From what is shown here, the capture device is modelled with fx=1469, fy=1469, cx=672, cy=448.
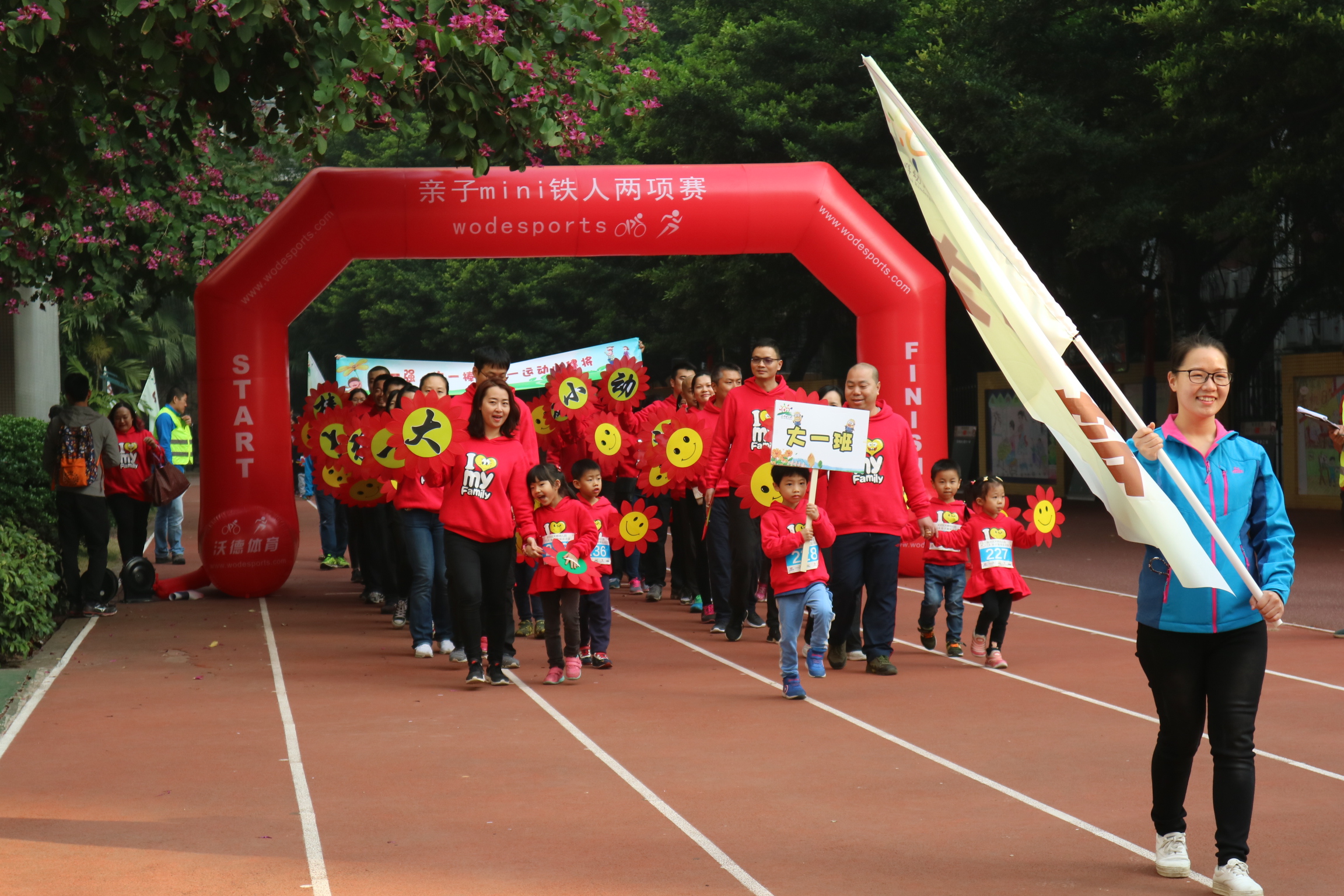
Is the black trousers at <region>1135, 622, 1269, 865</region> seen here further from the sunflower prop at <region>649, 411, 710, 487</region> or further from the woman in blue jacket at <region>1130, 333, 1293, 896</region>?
the sunflower prop at <region>649, 411, 710, 487</region>

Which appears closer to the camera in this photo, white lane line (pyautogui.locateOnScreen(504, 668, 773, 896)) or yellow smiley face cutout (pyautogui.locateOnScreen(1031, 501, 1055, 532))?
white lane line (pyautogui.locateOnScreen(504, 668, 773, 896))

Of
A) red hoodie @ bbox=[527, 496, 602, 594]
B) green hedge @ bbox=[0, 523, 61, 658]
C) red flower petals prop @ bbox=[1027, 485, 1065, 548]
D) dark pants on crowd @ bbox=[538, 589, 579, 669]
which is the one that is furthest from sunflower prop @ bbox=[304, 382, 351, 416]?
red flower petals prop @ bbox=[1027, 485, 1065, 548]

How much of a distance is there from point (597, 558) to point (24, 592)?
3.86 m

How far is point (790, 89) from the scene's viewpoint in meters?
24.0

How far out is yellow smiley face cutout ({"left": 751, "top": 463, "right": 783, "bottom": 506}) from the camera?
8.23 m

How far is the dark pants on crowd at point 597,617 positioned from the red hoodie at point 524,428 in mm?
963

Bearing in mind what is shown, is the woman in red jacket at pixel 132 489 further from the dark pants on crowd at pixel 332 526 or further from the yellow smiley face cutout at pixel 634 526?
the yellow smiley face cutout at pixel 634 526

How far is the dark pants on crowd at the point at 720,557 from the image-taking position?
10.4 metres

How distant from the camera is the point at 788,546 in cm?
787

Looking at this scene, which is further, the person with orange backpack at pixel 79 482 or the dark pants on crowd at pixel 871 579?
the person with orange backpack at pixel 79 482

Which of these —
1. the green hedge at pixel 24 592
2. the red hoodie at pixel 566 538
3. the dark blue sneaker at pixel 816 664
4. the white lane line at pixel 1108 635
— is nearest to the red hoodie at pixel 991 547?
the white lane line at pixel 1108 635

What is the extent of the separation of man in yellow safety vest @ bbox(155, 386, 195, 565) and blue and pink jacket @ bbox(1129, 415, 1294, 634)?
538 inches

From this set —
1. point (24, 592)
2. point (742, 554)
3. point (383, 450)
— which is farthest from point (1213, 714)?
point (24, 592)

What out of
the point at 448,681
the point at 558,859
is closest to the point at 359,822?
the point at 558,859
